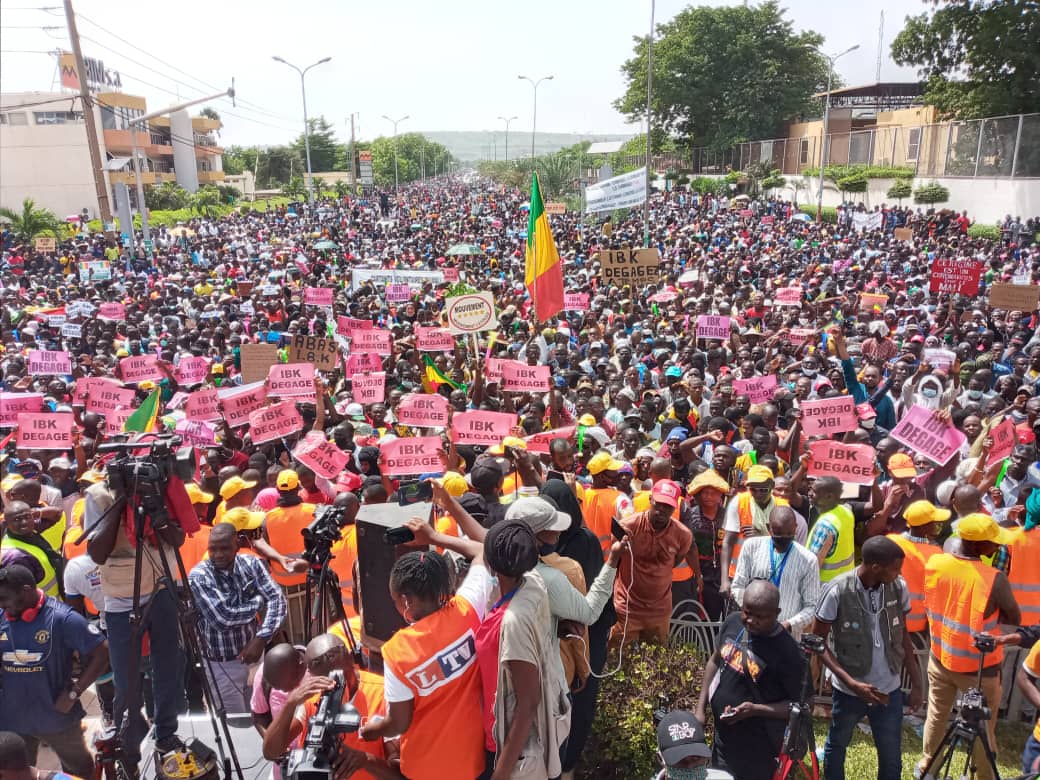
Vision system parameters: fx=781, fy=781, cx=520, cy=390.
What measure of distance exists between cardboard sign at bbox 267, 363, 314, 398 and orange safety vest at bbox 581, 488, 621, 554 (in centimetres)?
443

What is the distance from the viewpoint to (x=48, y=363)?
10.2 meters

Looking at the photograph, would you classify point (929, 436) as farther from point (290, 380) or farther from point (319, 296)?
point (319, 296)

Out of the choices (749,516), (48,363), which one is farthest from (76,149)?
(749,516)

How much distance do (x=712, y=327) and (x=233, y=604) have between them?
886 centimetres

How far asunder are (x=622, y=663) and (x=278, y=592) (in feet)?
6.41

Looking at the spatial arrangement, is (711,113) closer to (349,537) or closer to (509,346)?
(509,346)

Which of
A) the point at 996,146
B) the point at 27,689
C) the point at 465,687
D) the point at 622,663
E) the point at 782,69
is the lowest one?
the point at 622,663

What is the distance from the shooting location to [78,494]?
6.86m

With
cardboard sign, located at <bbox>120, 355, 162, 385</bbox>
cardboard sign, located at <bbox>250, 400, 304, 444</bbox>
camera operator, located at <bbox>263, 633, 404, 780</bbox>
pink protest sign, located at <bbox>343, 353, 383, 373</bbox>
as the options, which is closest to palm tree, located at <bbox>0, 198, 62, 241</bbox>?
cardboard sign, located at <bbox>120, 355, 162, 385</bbox>

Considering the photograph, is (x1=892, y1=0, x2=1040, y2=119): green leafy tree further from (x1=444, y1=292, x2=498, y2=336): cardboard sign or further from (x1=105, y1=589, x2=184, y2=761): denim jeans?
(x1=105, y1=589, x2=184, y2=761): denim jeans

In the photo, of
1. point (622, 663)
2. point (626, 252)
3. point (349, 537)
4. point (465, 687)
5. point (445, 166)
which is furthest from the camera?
point (445, 166)

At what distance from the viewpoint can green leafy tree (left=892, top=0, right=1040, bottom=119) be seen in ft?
95.3

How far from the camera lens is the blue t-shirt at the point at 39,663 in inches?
146

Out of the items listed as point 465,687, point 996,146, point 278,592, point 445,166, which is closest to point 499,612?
point 465,687
